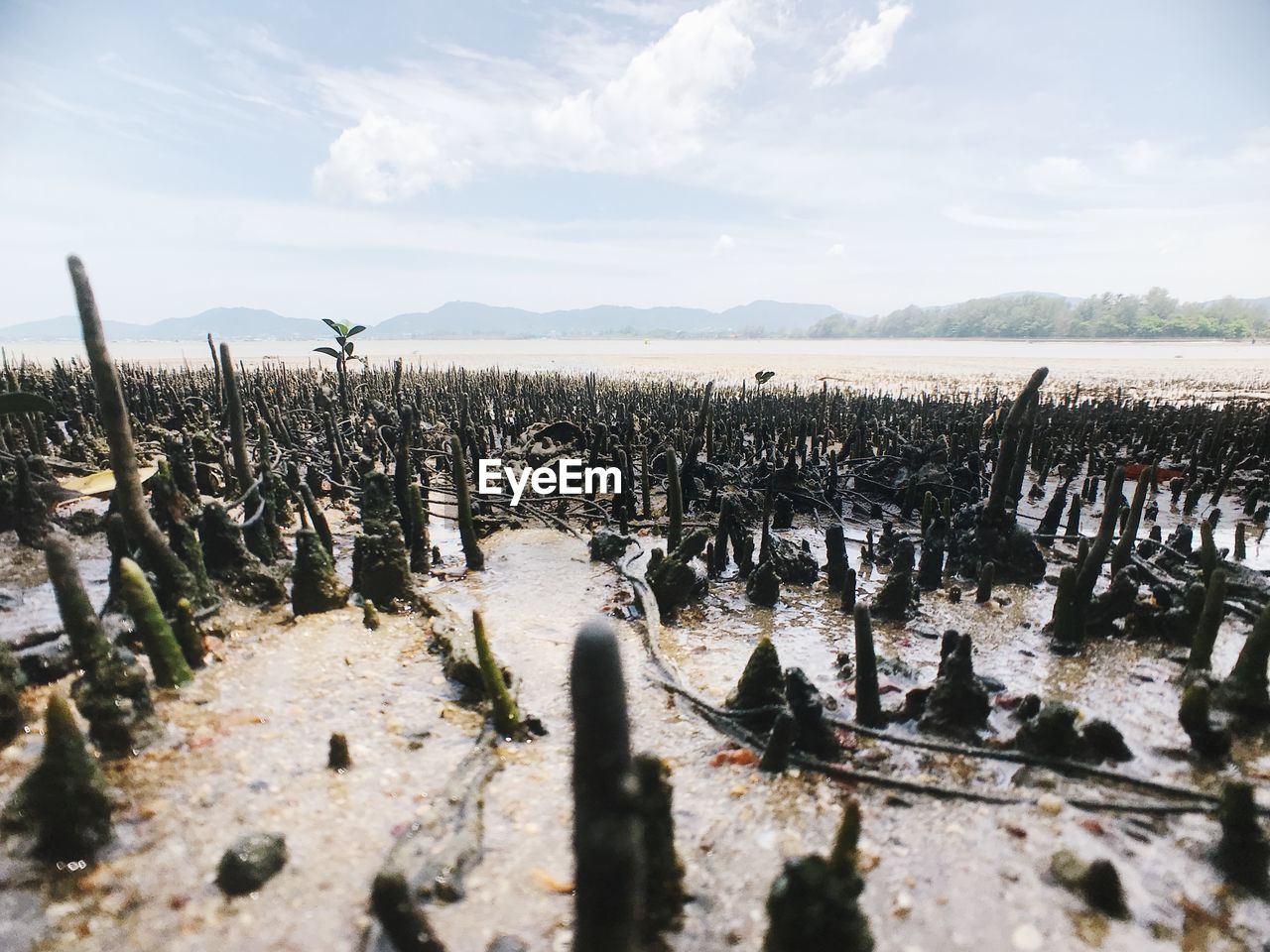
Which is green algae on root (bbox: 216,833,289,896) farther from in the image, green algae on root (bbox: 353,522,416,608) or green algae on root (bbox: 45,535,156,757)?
green algae on root (bbox: 353,522,416,608)

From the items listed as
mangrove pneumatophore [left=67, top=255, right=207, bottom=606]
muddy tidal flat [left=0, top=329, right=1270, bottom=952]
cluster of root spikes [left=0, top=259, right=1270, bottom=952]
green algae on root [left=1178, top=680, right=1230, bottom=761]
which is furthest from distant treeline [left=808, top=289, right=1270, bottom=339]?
mangrove pneumatophore [left=67, top=255, right=207, bottom=606]

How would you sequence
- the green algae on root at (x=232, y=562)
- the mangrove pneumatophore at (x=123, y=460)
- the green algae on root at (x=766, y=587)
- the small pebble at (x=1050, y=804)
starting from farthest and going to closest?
the green algae on root at (x=766, y=587) < the green algae on root at (x=232, y=562) < the mangrove pneumatophore at (x=123, y=460) < the small pebble at (x=1050, y=804)

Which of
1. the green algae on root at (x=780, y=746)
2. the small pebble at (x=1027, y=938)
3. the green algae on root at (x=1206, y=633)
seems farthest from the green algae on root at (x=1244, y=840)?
the green algae on root at (x=1206, y=633)

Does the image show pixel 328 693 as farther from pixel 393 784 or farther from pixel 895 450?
pixel 895 450

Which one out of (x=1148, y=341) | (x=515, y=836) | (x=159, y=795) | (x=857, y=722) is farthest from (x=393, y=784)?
(x=1148, y=341)

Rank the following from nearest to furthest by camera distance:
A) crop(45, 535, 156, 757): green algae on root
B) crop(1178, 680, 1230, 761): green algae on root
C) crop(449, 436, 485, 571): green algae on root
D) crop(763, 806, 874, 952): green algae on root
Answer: crop(763, 806, 874, 952): green algae on root, crop(45, 535, 156, 757): green algae on root, crop(1178, 680, 1230, 761): green algae on root, crop(449, 436, 485, 571): green algae on root

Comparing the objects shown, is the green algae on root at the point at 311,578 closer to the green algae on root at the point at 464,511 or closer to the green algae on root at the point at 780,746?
the green algae on root at the point at 464,511

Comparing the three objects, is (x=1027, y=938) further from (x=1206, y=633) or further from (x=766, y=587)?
(x=766, y=587)
